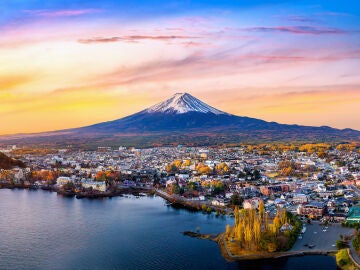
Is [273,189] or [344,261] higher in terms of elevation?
[273,189]

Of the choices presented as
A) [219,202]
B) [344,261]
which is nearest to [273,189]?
[219,202]

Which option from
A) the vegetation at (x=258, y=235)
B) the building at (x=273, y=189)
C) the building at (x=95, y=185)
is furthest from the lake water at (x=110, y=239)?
the building at (x=273, y=189)

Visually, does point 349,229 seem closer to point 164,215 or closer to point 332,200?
point 332,200

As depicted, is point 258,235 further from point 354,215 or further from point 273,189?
point 273,189

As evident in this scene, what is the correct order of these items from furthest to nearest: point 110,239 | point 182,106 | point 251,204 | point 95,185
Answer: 1. point 182,106
2. point 95,185
3. point 251,204
4. point 110,239

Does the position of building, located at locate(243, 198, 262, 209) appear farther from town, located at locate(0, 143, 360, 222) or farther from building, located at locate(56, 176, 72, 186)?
building, located at locate(56, 176, 72, 186)

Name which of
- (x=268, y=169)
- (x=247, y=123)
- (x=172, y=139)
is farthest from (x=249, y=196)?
(x=247, y=123)

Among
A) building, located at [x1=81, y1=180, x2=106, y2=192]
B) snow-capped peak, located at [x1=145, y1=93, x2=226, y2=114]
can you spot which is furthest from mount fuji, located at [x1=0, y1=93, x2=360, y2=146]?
building, located at [x1=81, y1=180, x2=106, y2=192]
